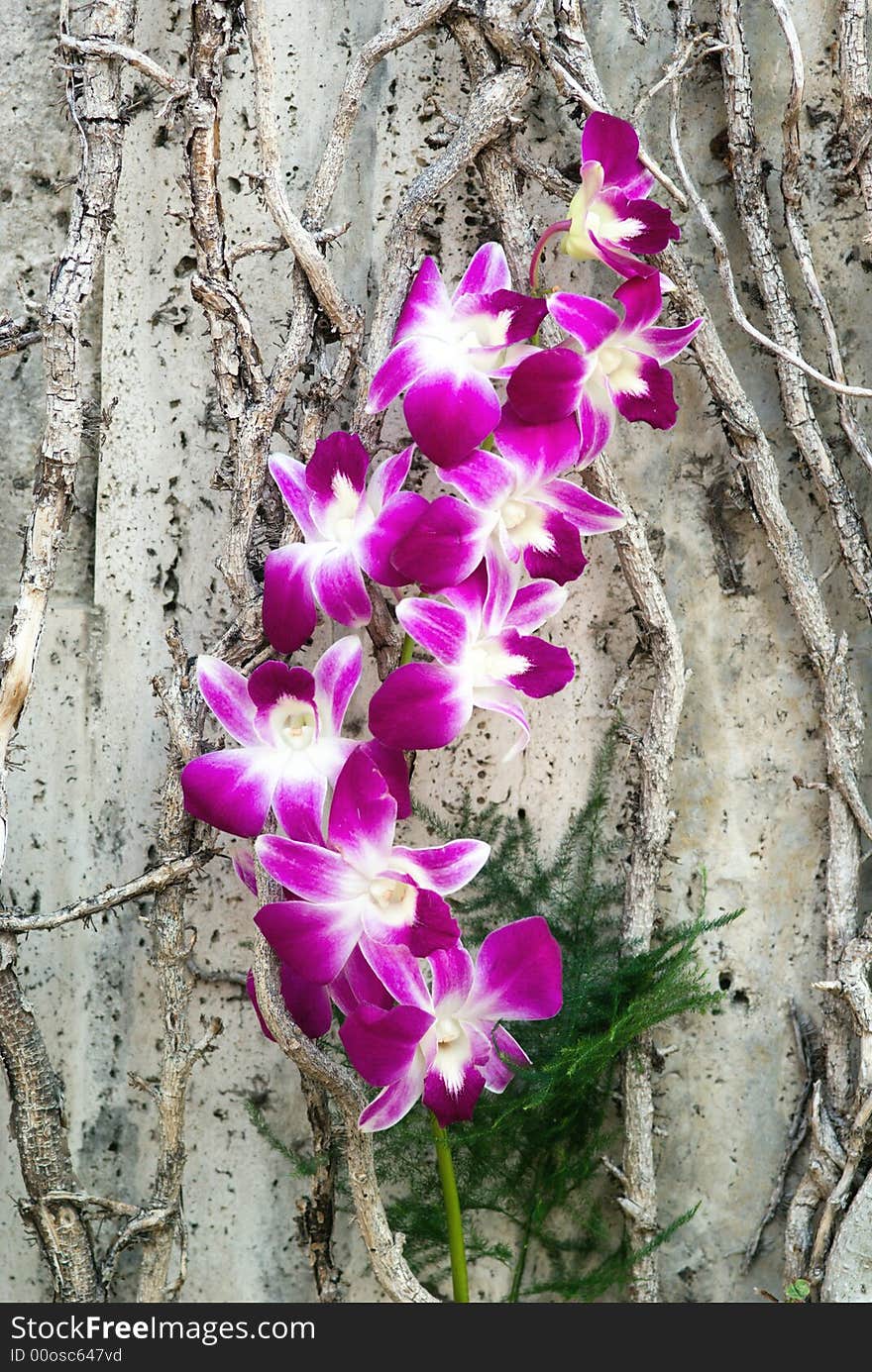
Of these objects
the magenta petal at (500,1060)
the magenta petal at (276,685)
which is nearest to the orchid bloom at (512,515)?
the magenta petal at (276,685)

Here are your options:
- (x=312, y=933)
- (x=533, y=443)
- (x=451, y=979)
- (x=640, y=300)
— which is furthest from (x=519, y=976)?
(x=640, y=300)

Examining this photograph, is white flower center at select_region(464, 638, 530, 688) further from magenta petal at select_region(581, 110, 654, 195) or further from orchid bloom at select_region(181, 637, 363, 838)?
magenta petal at select_region(581, 110, 654, 195)

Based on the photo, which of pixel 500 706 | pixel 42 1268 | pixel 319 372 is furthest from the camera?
pixel 42 1268

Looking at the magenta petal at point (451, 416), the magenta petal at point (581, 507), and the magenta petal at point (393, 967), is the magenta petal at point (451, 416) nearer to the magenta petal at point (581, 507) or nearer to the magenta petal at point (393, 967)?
the magenta petal at point (581, 507)

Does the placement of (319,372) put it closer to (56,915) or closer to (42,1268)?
(56,915)

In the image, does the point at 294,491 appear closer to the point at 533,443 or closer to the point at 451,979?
the point at 533,443

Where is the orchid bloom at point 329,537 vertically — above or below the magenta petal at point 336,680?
above

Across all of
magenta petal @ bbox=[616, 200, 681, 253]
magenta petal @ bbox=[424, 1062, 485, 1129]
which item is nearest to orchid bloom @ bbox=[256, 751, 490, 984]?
magenta petal @ bbox=[424, 1062, 485, 1129]

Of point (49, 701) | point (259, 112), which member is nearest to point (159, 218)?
point (259, 112)
